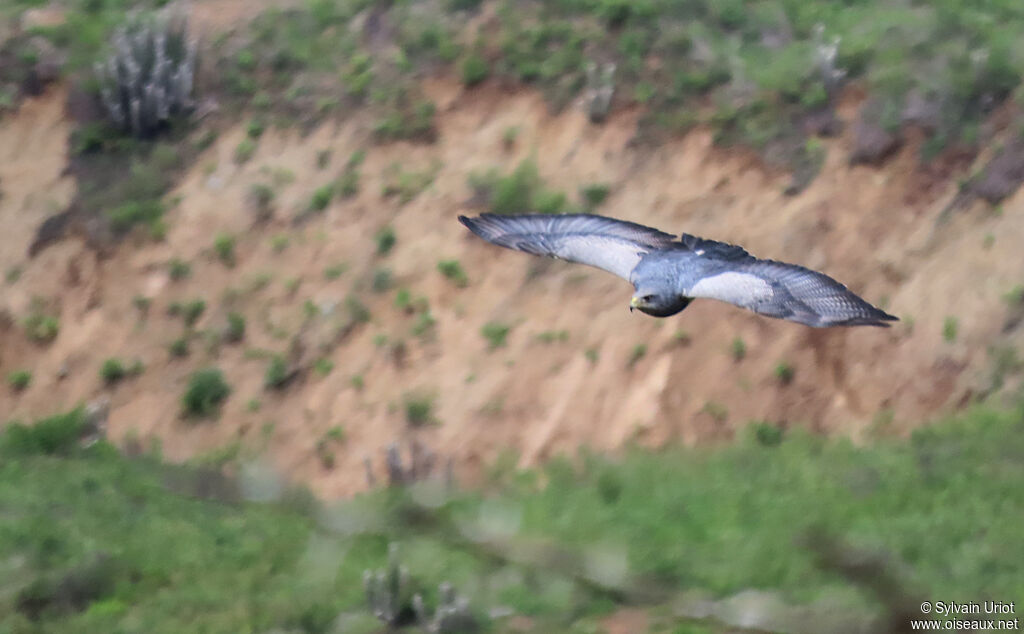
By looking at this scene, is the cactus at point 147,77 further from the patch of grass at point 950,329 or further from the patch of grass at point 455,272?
the patch of grass at point 950,329

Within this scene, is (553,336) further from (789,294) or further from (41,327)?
(41,327)

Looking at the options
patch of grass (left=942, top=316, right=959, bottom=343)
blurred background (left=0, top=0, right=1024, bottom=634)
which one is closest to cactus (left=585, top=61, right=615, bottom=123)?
blurred background (left=0, top=0, right=1024, bottom=634)

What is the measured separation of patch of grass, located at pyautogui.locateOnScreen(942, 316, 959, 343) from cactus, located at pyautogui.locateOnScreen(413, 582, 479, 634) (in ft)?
18.3

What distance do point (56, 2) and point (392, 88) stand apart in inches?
234

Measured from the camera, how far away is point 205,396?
15.7 m

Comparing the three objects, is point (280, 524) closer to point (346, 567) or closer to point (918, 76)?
point (346, 567)

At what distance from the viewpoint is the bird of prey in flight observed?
8445mm

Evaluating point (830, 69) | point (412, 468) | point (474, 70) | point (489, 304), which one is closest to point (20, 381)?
point (412, 468)

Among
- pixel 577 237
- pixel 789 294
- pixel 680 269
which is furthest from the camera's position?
pixel 577 237

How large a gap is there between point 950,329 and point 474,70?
720cm

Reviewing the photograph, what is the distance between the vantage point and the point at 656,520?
12.3m

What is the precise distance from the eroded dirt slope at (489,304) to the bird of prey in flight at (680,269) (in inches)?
153

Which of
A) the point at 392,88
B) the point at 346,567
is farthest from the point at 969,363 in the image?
the point at 392,88

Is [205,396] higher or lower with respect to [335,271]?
lower
